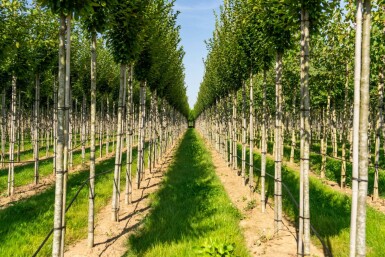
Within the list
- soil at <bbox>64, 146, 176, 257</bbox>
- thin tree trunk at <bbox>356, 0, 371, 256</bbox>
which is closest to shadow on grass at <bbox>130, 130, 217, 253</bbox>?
soil at <bbox>64, 146, 176, 257</bbox>

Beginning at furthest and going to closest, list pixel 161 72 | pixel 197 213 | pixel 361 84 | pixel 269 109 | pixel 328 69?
pixel 269 109 < pixel 161 72 < pixel 328 69 < pixel 197 213 < pixel 361 84

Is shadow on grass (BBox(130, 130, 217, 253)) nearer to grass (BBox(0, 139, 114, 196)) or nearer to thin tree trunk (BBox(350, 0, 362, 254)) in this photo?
thin tree trunk (BBox(350, 0, 362, 254))

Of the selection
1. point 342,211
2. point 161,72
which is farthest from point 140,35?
point 161,72

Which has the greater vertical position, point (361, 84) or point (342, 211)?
point (361, 84)

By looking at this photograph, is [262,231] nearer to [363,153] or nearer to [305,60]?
[305,60]

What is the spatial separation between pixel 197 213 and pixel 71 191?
5396 mm

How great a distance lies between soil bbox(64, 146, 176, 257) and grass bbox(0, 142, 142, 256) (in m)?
0.39

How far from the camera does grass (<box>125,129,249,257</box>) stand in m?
6.97

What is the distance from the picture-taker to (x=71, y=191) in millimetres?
12211

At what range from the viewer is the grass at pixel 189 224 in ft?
22.9

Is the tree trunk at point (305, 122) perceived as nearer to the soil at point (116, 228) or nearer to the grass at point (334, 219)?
the grass at point (334, 219)

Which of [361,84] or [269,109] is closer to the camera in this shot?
[361,84]

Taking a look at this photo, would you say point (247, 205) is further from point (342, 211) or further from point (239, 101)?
point (239, 101)

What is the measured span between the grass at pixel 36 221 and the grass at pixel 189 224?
5.84 feet
